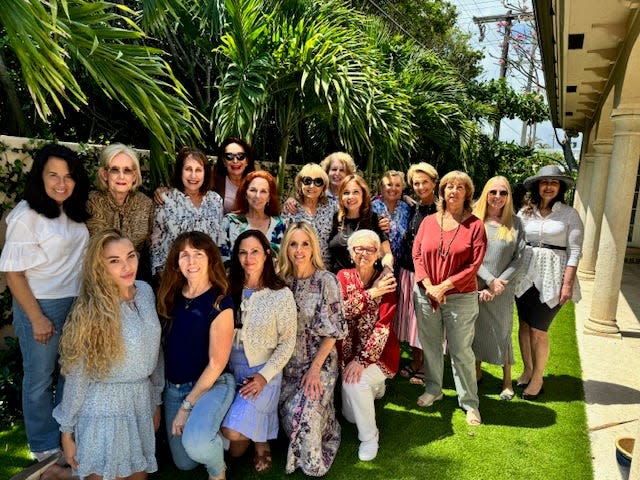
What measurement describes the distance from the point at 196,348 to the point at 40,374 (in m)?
0.91

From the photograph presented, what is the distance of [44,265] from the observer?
258cm

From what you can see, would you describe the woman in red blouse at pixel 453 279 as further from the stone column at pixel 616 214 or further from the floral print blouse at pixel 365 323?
the stone column at pixel 616 214

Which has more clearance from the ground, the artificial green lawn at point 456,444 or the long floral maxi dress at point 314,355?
the long floral maxi dress at point 314,355

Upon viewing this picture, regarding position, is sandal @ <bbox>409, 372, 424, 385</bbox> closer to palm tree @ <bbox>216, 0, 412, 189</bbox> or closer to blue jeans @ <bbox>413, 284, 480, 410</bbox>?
blue jeans @ <bbox>413, 284, 480, 410</bbox>

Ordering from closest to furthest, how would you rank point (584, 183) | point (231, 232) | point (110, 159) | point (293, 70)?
point (110, 159) < point (231, 232) < point (293, 70) < point (584, 183)

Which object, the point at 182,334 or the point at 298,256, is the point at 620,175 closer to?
the point at 298,256

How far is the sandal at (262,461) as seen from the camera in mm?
2814

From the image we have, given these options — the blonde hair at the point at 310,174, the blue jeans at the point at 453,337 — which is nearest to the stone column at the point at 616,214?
the blue jeans at the point at 453,337

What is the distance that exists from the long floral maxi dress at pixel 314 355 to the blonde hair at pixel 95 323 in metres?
1.09

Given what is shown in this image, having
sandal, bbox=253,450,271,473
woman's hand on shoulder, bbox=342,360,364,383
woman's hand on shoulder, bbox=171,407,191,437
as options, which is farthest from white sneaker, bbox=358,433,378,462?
woman's hand on shoulder, bbox=171,407,191,437

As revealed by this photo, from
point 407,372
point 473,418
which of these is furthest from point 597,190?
point 473,418

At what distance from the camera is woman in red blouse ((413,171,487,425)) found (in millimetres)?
3385

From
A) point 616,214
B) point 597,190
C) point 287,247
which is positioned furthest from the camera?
point 597,190

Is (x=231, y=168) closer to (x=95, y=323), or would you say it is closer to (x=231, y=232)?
(x=231, y=232)
